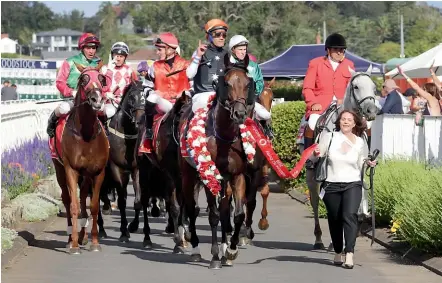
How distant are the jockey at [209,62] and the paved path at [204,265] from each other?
1930 mm

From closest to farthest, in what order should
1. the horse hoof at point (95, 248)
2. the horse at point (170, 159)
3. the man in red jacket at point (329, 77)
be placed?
the horse at point (170, 159)
the horse hoof at point (95, 248)
the man in red jacket at point (329, 77)

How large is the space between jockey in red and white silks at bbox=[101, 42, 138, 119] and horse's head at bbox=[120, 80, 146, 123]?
322 mm

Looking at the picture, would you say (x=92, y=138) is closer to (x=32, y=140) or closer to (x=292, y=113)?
(x=292, y=113)

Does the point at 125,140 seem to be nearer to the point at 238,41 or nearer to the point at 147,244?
the point at 147,244

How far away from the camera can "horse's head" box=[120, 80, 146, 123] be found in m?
15.0

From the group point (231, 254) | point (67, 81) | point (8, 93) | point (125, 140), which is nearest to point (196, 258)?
point (231, 254)

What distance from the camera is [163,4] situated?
79.7 metres

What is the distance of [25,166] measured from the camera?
19.2 metres

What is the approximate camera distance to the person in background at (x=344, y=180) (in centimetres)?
1157

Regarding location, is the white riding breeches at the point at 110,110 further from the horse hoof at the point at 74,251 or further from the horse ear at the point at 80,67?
the horse hoof at the point at 74,251

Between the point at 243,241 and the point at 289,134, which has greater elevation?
the point at 289,134

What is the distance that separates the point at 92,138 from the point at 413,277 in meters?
4.36

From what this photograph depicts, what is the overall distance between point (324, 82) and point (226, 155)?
2.45m

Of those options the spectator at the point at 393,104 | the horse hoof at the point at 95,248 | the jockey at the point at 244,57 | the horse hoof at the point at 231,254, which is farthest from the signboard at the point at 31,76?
the horse hoof at the point at 231,254
